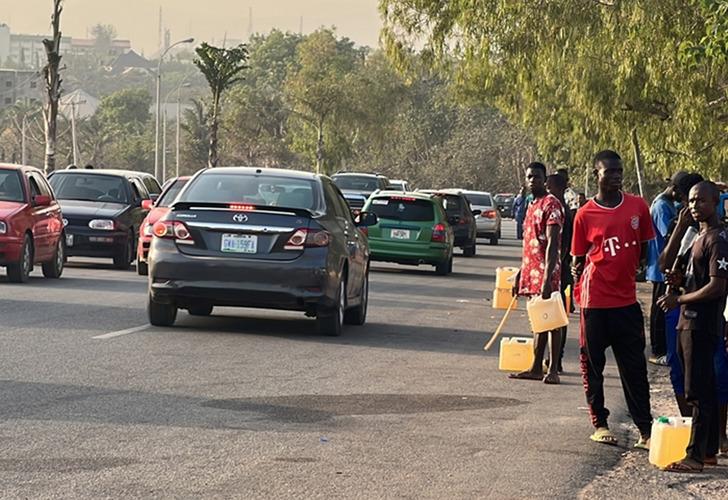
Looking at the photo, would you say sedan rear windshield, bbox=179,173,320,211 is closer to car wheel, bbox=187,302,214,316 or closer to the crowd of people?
car wheel, bbox=187,302,214,316

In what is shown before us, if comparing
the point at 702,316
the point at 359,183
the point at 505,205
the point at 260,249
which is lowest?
the point at 505,205

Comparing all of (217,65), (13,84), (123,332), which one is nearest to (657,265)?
(123,332)

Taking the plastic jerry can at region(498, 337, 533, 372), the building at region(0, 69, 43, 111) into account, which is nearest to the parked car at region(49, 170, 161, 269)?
the plastic jerry can at region(498, 337, 533, 372)

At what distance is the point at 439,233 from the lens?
31.8 meters

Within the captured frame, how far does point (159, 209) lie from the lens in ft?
79.6

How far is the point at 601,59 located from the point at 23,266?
11784 mm

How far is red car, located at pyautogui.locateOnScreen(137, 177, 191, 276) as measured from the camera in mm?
24014

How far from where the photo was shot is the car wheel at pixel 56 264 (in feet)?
78.1

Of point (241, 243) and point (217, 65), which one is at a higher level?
point (217, 65)

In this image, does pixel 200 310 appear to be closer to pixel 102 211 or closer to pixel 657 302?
pixel 657 302

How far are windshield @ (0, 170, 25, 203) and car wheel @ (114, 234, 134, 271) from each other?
14.4ft

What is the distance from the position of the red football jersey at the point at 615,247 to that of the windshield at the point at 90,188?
18647 millimetres

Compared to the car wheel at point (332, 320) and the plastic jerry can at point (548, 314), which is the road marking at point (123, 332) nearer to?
the car wheel at point (332, 320)

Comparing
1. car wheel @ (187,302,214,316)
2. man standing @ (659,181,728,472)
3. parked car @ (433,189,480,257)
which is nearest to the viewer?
man standing @ (659,181,728,472)
